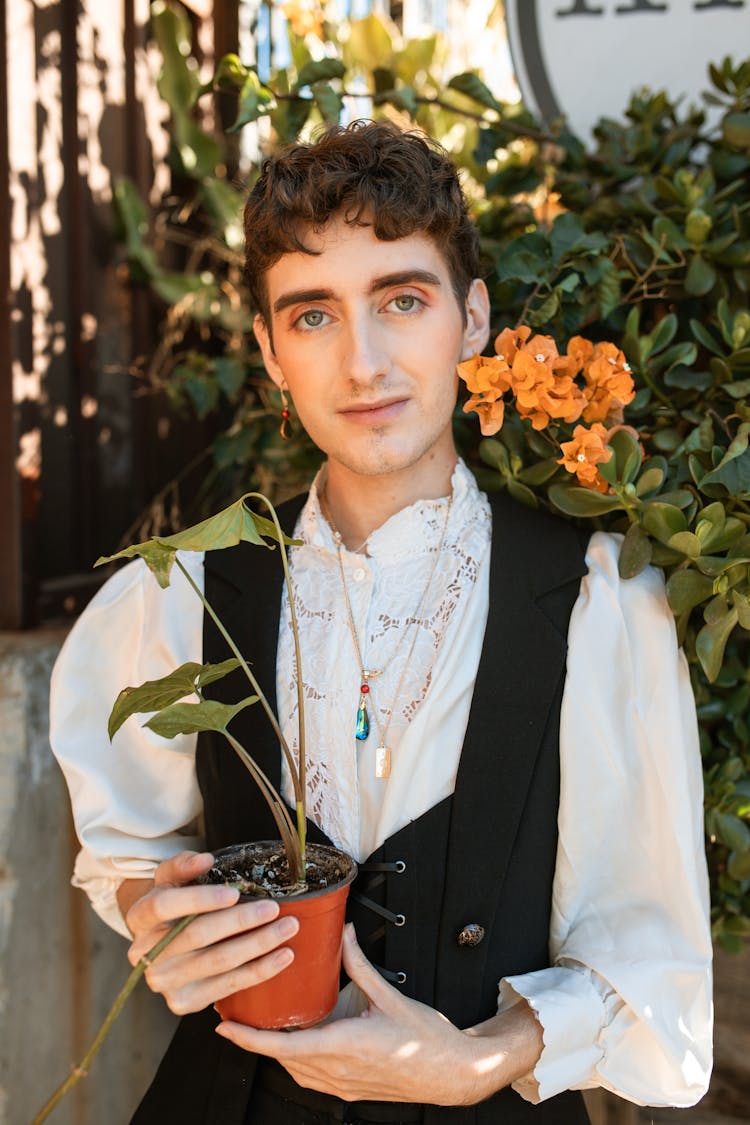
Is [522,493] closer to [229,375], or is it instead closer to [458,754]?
[458,754]

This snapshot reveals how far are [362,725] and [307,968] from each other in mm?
322

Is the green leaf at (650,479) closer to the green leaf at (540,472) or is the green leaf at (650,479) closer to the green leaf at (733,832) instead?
the green leaf at (540,472)

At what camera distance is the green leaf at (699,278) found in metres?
1.51

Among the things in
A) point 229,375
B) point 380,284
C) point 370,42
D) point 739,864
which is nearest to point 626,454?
point 380,284

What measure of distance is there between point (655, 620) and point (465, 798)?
326mm

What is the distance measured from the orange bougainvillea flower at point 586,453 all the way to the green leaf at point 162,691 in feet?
1.70

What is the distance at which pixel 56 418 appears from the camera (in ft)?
6.63

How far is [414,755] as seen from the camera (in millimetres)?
1282

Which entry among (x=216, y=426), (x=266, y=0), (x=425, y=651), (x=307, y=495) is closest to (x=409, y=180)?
(x=307, y=495)

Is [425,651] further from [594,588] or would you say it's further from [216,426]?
[216,426]

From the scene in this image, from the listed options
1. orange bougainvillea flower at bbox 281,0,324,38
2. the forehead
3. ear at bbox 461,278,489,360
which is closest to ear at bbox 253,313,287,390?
the forehead

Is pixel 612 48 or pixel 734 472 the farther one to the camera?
pixel 612 48

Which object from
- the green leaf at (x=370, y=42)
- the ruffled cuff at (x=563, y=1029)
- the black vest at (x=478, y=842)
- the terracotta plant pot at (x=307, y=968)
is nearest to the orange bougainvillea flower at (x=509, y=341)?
the black vest at (x=478, y=842)

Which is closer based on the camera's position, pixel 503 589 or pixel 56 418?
pixel 503 589
